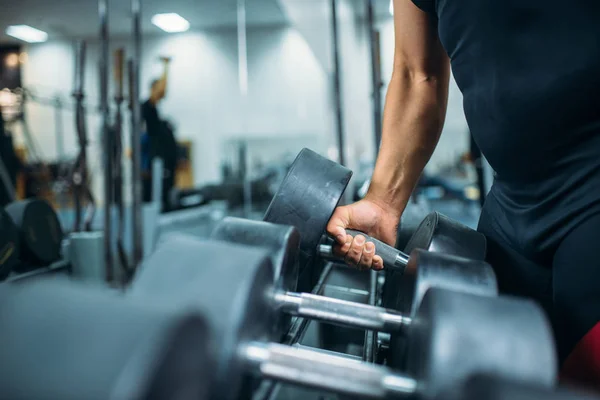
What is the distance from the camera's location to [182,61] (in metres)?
6.85

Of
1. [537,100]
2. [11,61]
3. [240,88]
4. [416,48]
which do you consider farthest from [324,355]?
[240,88]

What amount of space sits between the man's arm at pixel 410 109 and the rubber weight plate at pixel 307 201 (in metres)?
0.17

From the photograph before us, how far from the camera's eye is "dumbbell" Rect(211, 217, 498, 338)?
1.47ft

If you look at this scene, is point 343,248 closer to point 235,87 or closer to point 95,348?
point 95,348

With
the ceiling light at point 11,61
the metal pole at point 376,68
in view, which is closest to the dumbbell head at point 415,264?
the metal pole at point 376,68

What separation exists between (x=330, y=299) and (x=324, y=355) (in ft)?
0.43

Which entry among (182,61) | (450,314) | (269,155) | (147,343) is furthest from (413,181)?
(182,61)

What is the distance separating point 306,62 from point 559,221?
255 inches

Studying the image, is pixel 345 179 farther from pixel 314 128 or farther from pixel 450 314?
pixel 314 128

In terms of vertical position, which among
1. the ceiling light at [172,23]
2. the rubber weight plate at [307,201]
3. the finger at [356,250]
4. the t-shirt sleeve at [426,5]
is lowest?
the finger at [356,250]

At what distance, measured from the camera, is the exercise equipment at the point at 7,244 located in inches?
61.4

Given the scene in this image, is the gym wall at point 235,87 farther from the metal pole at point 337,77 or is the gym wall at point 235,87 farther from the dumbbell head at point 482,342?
the dumbbell head at point 482,342

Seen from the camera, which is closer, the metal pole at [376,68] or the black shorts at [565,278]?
the black shorts at [565,278]

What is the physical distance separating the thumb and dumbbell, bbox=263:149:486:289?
0.08 metres
